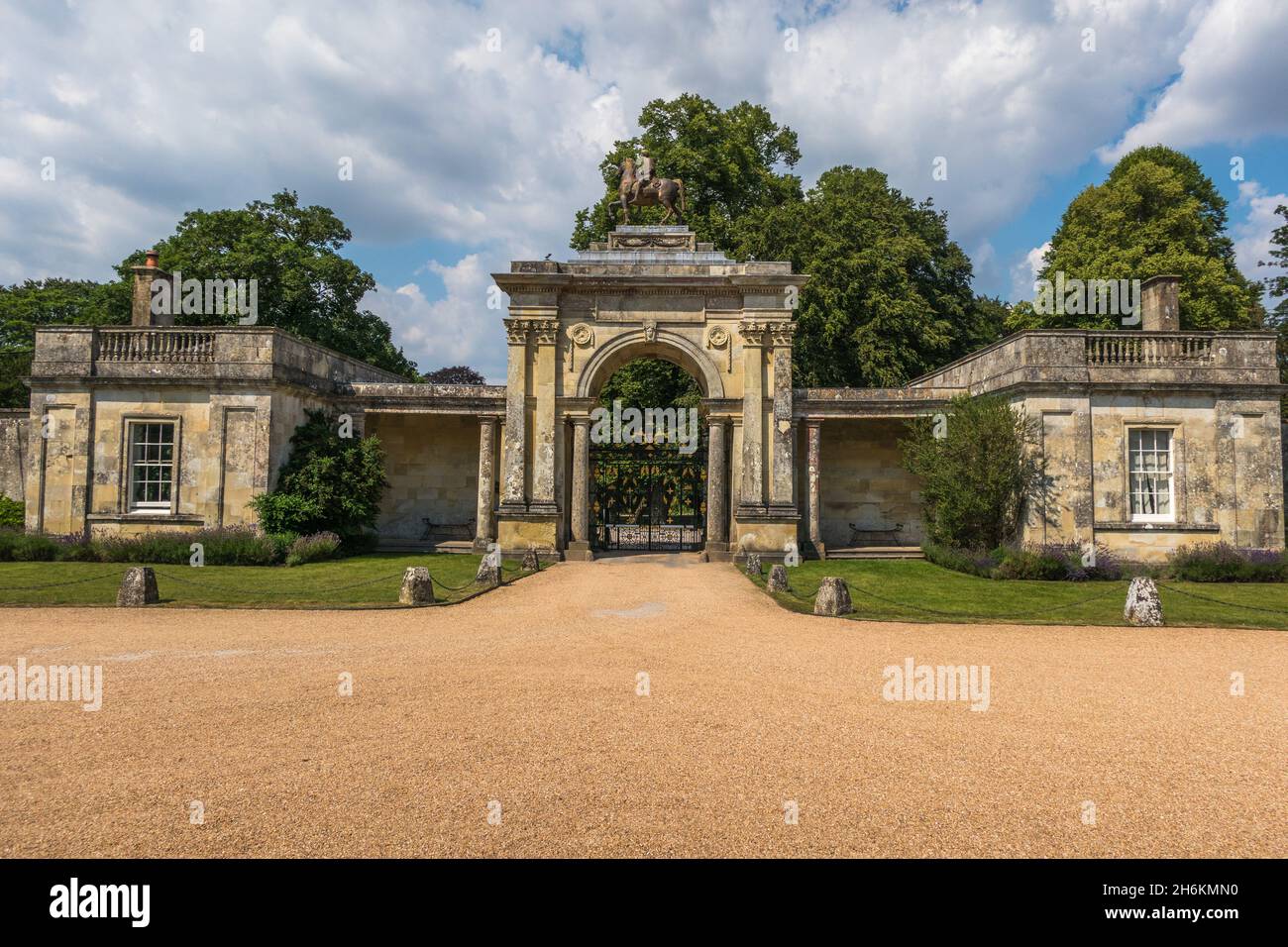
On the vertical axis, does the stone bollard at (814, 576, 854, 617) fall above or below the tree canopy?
below

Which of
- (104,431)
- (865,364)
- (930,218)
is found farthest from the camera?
(930,218)

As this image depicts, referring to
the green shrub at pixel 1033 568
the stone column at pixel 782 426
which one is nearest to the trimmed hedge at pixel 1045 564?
the green shrub at pixel 1033 568

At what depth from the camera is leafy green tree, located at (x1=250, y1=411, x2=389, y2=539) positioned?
18.8 meters

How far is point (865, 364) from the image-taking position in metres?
28.5

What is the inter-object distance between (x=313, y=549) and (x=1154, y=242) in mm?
30732

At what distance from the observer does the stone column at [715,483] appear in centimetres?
1992

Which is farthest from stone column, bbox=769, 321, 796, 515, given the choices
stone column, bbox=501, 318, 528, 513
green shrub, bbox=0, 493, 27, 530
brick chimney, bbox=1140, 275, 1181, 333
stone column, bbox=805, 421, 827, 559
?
green shrub, bbox=0, 493, 27, 530

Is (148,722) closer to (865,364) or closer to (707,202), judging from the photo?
(865,364)

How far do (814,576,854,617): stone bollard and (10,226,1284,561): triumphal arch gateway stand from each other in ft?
23.6

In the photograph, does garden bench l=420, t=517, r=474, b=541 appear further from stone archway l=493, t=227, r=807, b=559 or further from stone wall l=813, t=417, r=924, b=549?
stone wall l=813, t=417, r=924, b=549

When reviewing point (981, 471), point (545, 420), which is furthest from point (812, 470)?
point (545, 420)

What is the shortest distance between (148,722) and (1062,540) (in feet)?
59.3

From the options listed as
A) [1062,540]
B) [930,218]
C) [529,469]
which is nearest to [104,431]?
[529,469]

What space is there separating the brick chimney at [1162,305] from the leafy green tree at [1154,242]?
7840mm
